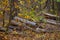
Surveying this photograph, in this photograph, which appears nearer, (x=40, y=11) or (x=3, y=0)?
(x=3, y=0)

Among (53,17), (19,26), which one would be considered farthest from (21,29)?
(53,17)

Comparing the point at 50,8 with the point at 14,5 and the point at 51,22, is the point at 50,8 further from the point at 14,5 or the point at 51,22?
the point at 14,5

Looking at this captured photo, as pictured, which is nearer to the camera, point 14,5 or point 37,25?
point 14,5

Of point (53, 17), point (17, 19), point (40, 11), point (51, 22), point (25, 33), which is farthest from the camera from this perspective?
point (40, 11)

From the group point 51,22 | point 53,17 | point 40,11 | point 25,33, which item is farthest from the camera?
point 40,11

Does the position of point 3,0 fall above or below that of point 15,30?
above

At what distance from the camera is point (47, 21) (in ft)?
46.4

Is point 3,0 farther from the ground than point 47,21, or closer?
farther from the ground

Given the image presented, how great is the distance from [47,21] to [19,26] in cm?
311

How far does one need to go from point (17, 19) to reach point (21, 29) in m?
1.32

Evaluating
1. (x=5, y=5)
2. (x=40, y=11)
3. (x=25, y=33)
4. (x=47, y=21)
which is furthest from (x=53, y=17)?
(x=5, y=5)

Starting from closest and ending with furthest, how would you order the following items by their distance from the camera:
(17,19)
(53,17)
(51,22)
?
(17,19) → (51,22) → (53,17)

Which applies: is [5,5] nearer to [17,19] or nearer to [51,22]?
[17,19]

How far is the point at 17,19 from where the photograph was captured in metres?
12.9
